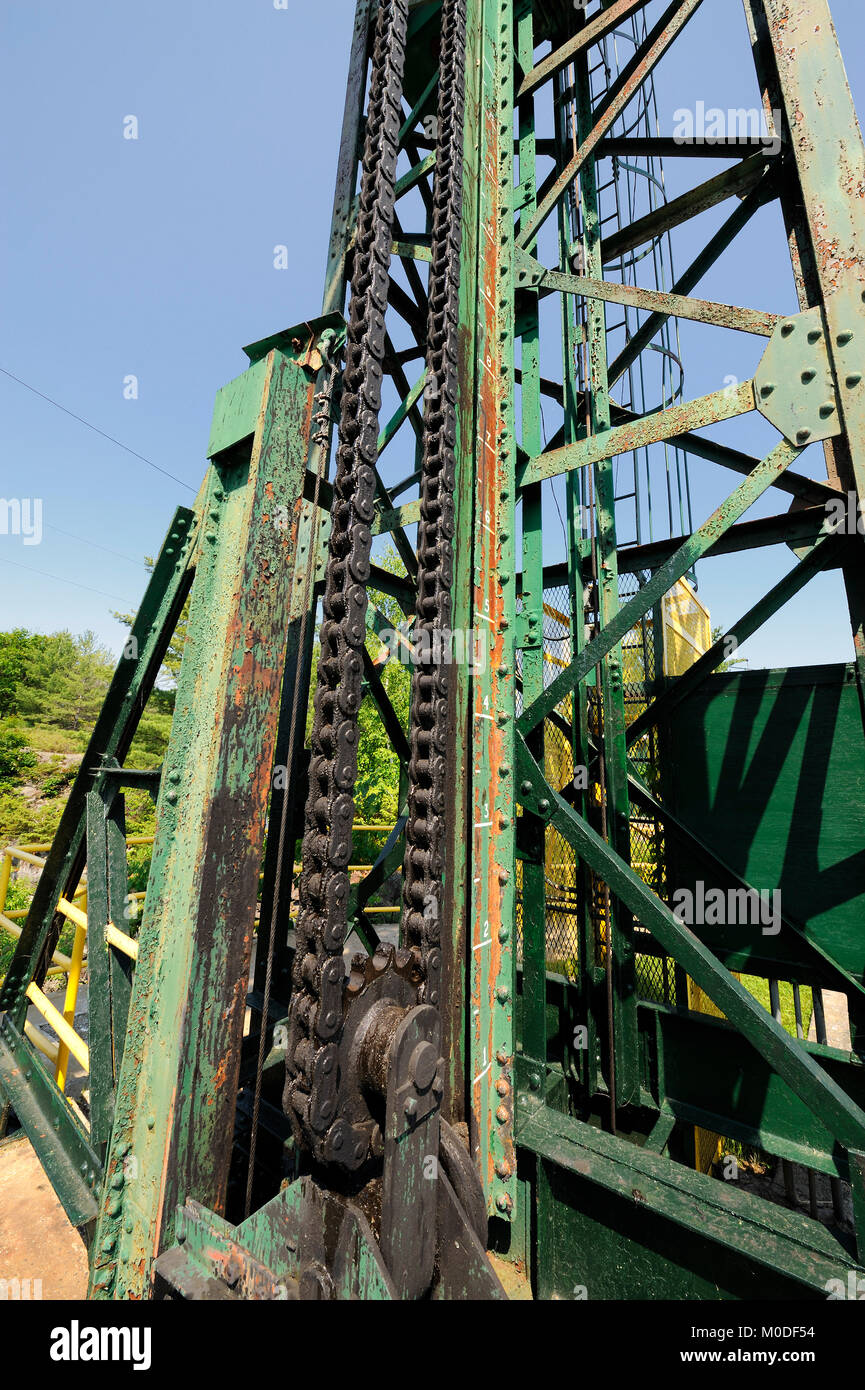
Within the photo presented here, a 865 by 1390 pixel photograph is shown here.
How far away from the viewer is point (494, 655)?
2586mm

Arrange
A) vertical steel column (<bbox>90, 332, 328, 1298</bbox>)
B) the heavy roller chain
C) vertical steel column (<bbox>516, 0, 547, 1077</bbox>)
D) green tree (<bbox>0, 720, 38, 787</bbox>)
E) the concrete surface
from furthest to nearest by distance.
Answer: green tree (<bbox>0, 720, 38, 787</bbox>), the concrete surface, vertical steel column (<bbox>516, 0, 547, 1077</bbox>), vertical steel column (<bbox>90, 332, 328, 1298</bbox>), the heavy roller chain

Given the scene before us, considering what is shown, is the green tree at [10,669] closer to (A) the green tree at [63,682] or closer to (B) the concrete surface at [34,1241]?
(A) the green tree at [63,682]

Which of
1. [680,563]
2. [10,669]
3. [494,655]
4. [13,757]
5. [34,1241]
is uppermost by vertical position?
[10,669]

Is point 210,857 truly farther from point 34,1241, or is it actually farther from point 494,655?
point 34,1241

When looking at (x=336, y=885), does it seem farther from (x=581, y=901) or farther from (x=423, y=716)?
(x=581, y=901)

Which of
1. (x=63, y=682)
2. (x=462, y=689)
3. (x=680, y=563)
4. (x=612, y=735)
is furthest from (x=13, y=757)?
(x=680, y=563)

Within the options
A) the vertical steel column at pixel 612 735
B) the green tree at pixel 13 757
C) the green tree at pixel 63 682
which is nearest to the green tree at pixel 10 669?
the green tree at pixel 63 682

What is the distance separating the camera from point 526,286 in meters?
3.08

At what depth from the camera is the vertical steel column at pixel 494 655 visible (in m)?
2.26

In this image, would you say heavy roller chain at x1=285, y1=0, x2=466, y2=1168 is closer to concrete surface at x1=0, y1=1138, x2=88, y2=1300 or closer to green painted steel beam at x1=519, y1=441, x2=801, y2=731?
green painted steel beam at x1=519, y1=441, x2=801, y2=731

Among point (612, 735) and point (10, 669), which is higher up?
point (10, 669)

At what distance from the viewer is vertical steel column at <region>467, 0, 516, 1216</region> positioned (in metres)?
2.26

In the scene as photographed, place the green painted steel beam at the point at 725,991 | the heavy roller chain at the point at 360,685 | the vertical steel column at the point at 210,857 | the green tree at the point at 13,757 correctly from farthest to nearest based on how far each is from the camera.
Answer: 1. the green tree at the point at 13,757
2. the green painted steel beam at the point at 725,991
3. the vertical steel column at the point at 210,857
4. the heavy roller chain at the point at 360,685

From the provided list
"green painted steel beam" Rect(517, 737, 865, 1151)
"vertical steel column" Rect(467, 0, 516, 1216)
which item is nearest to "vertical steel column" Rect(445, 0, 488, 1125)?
"vertical steel column" Rect(467, 0, 516, 1216)
